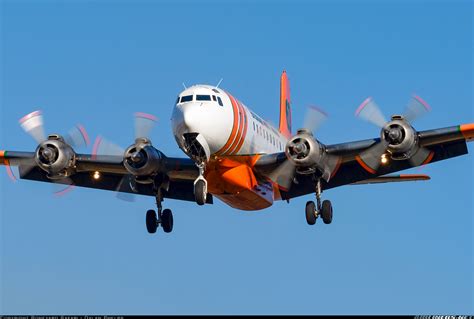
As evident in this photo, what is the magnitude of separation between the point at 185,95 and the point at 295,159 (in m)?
5.32

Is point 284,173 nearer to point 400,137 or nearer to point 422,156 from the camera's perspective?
point 400,137

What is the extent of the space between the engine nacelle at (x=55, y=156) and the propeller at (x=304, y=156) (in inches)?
350

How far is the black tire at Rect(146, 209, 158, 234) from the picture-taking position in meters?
49.8

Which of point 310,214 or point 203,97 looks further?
point 310,214

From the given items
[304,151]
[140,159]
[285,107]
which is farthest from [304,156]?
[285,107]

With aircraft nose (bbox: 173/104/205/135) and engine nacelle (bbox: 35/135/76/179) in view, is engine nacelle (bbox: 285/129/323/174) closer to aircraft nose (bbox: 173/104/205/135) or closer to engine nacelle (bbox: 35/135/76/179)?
aircraft nose (bbox: 173/104/205/135)

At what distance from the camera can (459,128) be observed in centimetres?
4619

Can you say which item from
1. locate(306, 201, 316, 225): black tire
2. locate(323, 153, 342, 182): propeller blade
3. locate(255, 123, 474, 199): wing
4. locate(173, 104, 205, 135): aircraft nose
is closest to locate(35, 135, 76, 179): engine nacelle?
locate(173, 104, 205, 135): aircraft nose

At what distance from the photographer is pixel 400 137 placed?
4588 centimetres

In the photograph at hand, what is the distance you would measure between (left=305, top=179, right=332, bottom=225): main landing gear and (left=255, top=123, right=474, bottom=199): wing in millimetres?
855

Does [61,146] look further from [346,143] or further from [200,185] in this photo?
[346,143]

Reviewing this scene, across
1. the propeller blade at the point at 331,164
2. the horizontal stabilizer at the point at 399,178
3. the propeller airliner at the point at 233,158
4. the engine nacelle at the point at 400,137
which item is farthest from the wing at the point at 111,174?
the engine nacelle at the point at 400,137

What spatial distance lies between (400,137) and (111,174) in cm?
1425

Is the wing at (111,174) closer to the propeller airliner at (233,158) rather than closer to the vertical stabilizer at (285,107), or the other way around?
the propeller airliner at (233,158)
